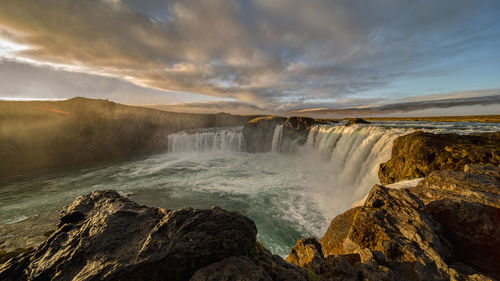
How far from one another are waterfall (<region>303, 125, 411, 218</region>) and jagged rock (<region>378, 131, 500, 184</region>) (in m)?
2.29

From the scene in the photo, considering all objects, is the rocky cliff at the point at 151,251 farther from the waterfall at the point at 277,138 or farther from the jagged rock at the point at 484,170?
the waterfall at the point at 277,138

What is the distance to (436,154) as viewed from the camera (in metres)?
8.98

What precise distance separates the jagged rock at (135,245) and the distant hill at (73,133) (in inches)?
1757

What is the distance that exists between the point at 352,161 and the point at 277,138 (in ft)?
60.8

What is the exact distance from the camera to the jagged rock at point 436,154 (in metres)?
7.91

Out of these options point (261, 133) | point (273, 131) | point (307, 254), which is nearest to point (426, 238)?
point (307, 254)

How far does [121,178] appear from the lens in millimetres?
24031

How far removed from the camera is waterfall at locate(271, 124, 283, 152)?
34406 mm

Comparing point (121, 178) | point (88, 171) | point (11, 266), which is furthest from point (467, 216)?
point (88, 171)

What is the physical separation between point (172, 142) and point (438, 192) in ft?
153

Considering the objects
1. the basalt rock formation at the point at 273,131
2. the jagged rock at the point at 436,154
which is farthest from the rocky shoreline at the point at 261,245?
the basalt rock formation at the point at 273,131

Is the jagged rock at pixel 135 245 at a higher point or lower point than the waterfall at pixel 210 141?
higher

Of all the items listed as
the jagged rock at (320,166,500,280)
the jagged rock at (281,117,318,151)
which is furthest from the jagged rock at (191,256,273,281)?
the jagged rock at (281,117,318,151)

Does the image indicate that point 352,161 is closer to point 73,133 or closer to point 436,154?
point 436,154
